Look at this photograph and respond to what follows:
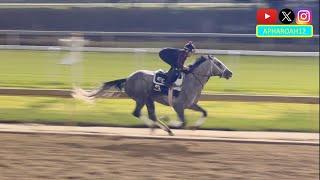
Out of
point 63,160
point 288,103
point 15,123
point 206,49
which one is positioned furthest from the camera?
point 15,123

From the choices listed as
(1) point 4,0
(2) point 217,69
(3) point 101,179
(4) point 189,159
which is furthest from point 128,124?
(1) point 4,0

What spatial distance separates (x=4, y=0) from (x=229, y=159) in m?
2.87

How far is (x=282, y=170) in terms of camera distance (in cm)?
611

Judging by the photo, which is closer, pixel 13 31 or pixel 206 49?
pixel 13 31

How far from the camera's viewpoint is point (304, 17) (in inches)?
173

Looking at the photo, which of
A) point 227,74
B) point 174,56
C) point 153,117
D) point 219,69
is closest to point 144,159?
point 153,117

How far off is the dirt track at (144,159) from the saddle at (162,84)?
0.87 metres

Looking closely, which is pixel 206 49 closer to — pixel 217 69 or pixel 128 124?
pixel 217 69

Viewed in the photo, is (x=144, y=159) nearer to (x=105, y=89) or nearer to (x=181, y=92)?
(x=181, y=92)

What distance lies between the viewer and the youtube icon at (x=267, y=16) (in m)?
4.58

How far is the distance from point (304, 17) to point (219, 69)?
373cm

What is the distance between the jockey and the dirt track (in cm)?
103

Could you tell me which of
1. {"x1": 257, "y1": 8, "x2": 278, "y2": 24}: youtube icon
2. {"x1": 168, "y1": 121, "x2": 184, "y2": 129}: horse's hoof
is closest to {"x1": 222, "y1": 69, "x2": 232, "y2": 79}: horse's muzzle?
{"x1": 168, "y1": 121, "x2": 184, "y2": 129}: horse's hoof

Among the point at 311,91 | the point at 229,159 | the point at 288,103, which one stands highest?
the point at 311,91
